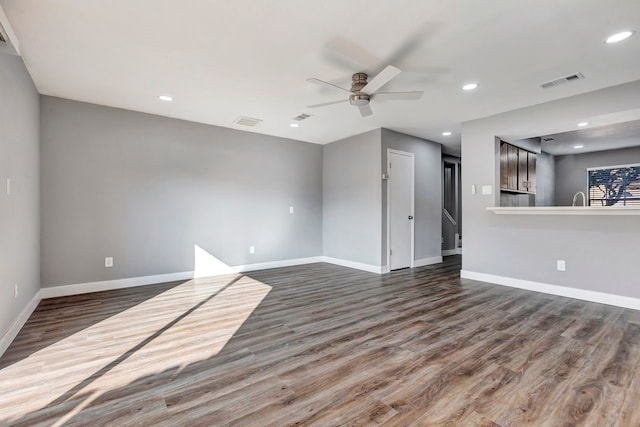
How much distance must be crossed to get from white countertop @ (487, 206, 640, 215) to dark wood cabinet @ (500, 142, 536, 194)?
671 millimetres

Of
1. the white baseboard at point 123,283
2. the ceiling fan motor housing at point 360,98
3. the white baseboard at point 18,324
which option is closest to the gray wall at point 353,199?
the white baseboard at point 123,283

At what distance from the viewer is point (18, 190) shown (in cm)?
280

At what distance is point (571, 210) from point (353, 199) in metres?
3.19

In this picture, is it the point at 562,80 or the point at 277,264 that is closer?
the point at 562,80

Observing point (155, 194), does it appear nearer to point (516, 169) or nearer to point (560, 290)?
point (560, 290)

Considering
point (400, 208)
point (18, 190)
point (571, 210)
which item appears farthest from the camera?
point (400, 208)

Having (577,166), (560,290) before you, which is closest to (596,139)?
(577,166)

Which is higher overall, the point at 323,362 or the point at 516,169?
the point at 516,169

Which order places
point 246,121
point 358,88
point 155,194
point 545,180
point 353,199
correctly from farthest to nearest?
point 545,180
point 353,199
point 246,121
point 155,194
point 358,88

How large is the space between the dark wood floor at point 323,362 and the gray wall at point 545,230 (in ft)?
1.42

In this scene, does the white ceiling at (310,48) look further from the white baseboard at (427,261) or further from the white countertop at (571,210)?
the white baseboard at (427,261)

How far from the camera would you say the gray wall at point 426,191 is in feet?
19.0

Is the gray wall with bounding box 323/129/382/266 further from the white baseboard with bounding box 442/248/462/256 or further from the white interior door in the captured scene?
the white baseboard with bounding box 442/248/462/256

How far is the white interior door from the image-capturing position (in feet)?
17.6
